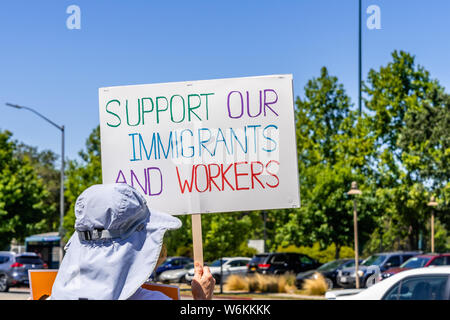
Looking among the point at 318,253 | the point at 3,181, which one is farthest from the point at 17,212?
the point at 318,253

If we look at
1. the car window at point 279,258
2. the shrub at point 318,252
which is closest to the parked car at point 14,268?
the car window at point 279,258

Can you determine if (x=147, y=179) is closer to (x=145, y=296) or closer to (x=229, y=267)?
(x=145, y=296)

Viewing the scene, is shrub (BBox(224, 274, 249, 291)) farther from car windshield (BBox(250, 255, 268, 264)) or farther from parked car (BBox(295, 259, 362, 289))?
parked car (BBox(295, 259, 362, 289))

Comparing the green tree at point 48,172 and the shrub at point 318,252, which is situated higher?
the green tree at point 48,172

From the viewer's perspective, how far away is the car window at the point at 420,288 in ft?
20.1

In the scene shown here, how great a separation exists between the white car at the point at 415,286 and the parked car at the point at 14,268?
21135mm

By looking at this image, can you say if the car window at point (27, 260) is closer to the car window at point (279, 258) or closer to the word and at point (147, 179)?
the car window at point (279, 258)

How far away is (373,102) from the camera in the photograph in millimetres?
35625

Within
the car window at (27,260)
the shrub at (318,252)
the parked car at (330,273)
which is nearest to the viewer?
the parked car at (330,273)

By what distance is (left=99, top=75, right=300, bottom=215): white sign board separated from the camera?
13.0 feet

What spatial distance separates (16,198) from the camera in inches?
1575

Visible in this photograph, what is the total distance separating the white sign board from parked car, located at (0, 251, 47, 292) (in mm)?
22888

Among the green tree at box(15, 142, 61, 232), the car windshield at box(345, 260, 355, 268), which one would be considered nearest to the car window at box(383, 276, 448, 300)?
the car windshield at box(345, 260, 355, 268)
